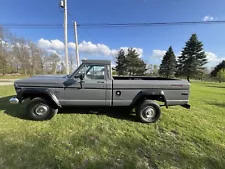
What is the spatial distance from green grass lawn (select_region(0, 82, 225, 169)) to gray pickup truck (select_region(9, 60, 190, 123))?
1.46 ft

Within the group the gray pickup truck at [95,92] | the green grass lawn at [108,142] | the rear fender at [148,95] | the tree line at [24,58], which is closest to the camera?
the green grass lawn at [108,142]

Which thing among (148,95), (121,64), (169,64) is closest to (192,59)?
(169,64)

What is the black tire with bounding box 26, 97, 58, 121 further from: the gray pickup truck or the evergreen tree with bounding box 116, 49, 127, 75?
the evergreen tree with bounding box 116, 49, 127, 75

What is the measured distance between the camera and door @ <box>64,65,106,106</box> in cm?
453

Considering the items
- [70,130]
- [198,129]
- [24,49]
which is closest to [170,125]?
[198,129]

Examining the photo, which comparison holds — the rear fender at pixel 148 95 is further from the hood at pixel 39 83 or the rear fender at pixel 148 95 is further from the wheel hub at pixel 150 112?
the hood at pixel 39 83

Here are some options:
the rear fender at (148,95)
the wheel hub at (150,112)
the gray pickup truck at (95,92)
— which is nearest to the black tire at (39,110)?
the gray pickup truck at (95,92)

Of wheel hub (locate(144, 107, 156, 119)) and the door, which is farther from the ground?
the door

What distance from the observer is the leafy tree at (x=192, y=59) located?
36.3m

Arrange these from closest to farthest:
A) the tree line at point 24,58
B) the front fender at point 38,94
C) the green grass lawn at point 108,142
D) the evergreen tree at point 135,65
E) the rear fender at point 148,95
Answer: the green grass lawn at point 108,142 < the front fender at point 38,94 < the rear fender at point 148,95 < the tree line at point 24,58 < the evergreen tree at point 135,65

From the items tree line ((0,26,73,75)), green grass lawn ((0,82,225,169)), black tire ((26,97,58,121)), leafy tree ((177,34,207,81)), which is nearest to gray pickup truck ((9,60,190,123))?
black tire ((26,97,58,121))

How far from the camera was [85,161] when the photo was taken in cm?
283

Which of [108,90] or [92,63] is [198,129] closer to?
[108,90]

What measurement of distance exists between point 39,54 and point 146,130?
43631 mm
